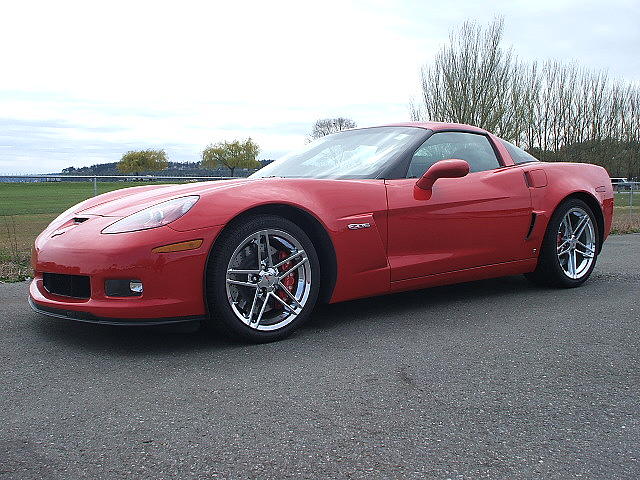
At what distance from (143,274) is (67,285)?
0.47m

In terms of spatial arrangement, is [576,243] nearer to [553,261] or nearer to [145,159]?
[553,261]

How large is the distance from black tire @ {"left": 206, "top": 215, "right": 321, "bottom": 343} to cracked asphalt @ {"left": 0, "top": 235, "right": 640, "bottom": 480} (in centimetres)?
8

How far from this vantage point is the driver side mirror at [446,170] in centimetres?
403

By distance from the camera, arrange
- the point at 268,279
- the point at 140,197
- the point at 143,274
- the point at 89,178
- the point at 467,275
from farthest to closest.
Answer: the point at 89,178, the point at 467,275, the point at 140,197, the point at 268,279, the point at 143,274

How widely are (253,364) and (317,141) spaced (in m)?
2.35

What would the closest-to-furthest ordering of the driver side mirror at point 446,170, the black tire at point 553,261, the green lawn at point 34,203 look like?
the driver side mirror at point 446,170
the black tire at point 553,261
the green lawn at point 34,203

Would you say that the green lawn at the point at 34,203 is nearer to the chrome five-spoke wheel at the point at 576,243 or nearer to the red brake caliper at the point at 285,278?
the chrome five-spoke wheel at the point at 576,243

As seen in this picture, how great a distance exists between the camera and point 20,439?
2234 millimetres

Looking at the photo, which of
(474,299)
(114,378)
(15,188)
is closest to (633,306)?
(474,299)

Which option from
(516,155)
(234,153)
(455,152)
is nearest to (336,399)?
(455,152)

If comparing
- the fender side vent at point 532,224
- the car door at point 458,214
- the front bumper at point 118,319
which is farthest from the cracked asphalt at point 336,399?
the fender side vent at point 532,224

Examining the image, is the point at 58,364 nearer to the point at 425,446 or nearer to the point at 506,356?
the point at 425,446

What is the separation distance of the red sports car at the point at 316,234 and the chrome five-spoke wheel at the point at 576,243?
0.6 inches

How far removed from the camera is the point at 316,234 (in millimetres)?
3762
